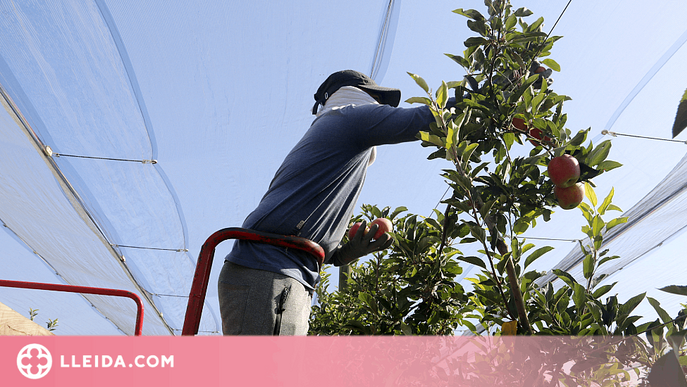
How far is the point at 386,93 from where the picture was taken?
5.36ft

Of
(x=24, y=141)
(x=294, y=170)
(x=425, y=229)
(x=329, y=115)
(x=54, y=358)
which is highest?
(x=24, y=141)

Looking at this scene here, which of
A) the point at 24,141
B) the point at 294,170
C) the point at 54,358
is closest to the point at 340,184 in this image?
the point at 294,170

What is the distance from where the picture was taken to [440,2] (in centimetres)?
293

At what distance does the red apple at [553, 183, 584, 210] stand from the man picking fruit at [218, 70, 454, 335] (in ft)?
1.26

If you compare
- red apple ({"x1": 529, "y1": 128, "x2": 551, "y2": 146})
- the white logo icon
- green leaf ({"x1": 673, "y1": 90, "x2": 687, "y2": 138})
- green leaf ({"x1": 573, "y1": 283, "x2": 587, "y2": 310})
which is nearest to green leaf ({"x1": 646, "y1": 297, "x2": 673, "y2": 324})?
green leaf ({"x1": 573, "y1": 283, "x2": 587, "y2": 310})

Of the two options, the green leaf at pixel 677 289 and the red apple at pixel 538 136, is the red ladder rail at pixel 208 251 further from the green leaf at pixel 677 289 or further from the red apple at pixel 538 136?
the green leaf at pixel 677 289

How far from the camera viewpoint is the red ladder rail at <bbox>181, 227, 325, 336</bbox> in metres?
1.07

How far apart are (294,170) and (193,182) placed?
3406 millimetres

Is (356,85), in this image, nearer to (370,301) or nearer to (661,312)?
(370,301)

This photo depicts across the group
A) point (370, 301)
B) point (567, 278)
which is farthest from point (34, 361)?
point (567, 278)

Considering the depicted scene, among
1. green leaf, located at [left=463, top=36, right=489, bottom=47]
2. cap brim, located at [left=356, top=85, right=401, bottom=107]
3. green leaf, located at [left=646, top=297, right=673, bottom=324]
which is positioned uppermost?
cap brim, located at [left=356, top=85, right=401, bottom=107]

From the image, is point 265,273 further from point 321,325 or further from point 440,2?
point 440,2

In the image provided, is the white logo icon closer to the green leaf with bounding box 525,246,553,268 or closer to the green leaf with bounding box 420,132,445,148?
the green leaf with bounding box 420,132,445,148

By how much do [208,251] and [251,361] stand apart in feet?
1.00
